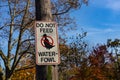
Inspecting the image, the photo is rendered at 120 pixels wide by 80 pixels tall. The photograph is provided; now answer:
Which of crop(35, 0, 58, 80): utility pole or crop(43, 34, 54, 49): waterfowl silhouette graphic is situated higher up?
crop(35, 0, 58, 80): utility pole

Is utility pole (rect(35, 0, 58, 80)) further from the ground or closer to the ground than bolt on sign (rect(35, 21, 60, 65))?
further from the ground

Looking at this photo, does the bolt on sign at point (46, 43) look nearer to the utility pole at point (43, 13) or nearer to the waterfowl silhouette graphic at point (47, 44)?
the waterfowl silhouette graphic at point (47, 44)

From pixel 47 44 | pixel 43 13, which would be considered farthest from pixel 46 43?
pixel 43 13

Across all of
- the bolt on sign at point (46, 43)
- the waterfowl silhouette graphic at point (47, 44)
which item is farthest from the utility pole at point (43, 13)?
the waterfowl silhouette graphic at point (47, 44)

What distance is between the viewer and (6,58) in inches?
1085

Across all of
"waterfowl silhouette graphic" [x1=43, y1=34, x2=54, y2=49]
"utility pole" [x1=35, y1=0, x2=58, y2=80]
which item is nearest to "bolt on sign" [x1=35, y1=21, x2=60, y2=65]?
"waterfowl silhouette graphic" [x1=43, y1=34, x2=54, y2=49]

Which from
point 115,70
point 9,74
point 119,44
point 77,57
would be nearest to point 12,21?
point 9,74

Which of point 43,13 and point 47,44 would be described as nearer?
point 47,44

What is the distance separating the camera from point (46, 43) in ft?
16.8

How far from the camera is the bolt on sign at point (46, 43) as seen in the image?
5055mm

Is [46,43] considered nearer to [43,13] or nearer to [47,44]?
[47,44]

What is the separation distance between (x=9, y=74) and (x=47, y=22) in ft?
72.1

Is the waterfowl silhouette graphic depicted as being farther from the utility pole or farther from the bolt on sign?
the utility pole

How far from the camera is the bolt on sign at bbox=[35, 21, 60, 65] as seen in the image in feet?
16.6
